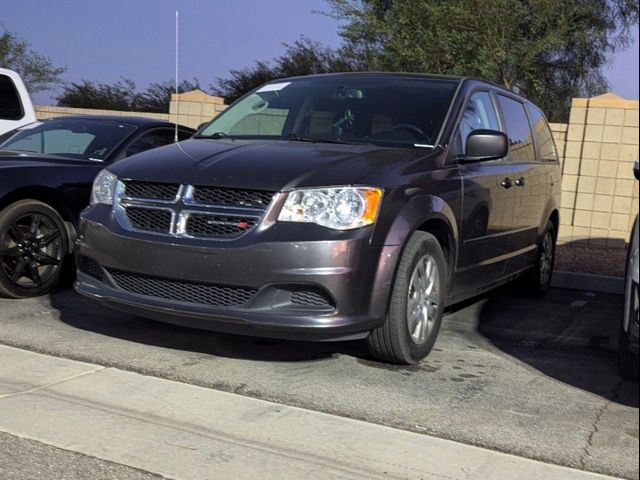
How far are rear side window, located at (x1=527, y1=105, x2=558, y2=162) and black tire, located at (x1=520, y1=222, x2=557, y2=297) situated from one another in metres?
0.64

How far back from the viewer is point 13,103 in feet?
28.5

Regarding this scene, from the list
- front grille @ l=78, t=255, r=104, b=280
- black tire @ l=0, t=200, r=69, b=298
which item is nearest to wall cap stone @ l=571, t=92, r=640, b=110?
black tire @ l=0, t=200, r=69, b=298

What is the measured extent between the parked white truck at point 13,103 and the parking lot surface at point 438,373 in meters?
3.32

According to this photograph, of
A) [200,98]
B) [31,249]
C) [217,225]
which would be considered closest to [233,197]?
[217,225]

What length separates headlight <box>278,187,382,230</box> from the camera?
4016 millimetres

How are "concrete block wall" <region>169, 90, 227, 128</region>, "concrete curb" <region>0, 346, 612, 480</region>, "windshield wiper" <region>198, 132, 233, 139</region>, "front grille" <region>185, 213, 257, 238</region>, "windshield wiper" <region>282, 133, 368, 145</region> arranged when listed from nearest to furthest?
1. "concrete curb" <region>0, 346, 612, 480</region>
2. "front grille" <region>185, 213, 257, 238</region>
3. "windshield wiper" <region>282, 133, 368, 145</region>
4. "windshield wiper" <region>198, 132, 233, 139</region>
5. "concrete block wall" <region>169, 90, 227, 128</region>

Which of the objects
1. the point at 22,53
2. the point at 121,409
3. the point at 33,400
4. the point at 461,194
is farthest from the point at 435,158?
the point at 22,53

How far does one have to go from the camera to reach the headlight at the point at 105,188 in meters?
4.57

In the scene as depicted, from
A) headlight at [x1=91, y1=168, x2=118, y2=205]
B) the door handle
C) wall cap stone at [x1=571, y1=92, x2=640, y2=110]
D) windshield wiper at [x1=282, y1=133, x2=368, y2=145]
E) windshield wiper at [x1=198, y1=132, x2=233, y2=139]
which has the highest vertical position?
wall cap stone at [x1=571, y1=92, x2=640, y2=110]

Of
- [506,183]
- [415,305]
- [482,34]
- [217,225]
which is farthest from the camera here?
[482,34]

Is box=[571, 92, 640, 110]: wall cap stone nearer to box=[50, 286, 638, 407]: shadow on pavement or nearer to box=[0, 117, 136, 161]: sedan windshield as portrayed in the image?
box=[50, 286, 638, 407]: shadow on pavement

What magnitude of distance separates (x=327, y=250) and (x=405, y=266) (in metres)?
0.57

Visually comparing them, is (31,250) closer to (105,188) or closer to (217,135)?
(105,188)

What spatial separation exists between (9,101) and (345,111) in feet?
16.6
